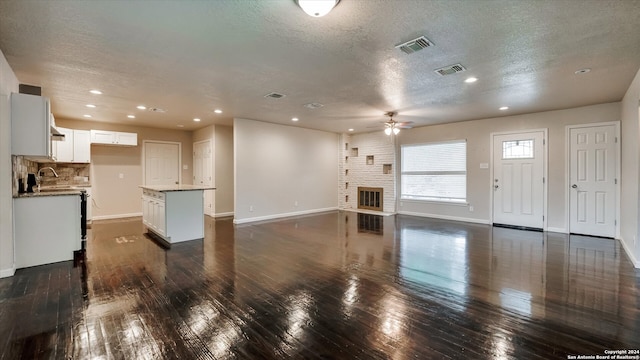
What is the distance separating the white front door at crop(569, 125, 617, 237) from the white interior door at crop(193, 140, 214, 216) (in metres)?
8.18

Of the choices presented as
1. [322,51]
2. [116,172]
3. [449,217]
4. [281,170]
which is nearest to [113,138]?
[116,172]

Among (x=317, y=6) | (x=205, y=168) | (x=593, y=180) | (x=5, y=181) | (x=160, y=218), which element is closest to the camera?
(x=317, y=6)

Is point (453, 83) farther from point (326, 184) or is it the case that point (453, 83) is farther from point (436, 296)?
point (326, 184)

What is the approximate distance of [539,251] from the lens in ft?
14.7

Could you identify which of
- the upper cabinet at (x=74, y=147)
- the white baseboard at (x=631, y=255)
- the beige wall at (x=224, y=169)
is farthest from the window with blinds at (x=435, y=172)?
the upper cabinet at (x=74, y=147)

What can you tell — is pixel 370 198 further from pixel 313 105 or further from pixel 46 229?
pixel 46 229

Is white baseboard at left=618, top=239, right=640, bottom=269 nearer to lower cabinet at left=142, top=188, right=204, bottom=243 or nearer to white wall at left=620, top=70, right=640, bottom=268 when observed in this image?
white wall at left=620, top=70, right=640, bottom=268

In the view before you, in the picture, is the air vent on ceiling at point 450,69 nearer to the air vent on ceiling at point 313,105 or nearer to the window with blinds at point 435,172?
the air vent on ceiling at point 313,105

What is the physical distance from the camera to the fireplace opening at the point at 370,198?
8648mm

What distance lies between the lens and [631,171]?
4234 mm

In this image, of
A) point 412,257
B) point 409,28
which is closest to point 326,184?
point 412,257

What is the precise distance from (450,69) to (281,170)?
16.7 feet

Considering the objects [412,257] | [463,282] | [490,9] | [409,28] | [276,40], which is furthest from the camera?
[412,257]

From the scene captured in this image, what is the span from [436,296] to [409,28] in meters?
2.49
